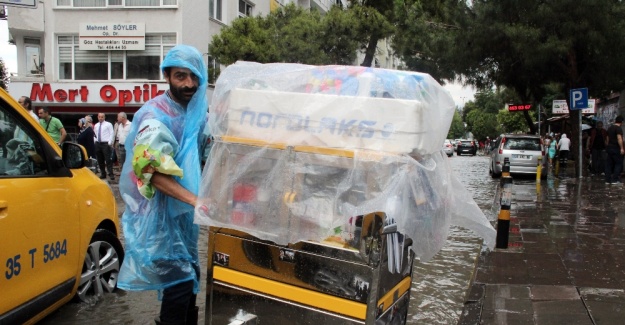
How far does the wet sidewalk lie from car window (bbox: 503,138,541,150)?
770cm

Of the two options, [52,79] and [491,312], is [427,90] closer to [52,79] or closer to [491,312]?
[491,312]

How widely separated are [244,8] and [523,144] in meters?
16.1

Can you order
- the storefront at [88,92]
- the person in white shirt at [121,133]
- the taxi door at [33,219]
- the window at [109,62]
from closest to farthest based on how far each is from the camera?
1. the taxi door at [33,219]
2. the person in white shirt at [121,133]
3. the storefront at [88,92]
4. the window at [109,62]

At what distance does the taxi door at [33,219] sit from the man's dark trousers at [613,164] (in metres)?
13.8

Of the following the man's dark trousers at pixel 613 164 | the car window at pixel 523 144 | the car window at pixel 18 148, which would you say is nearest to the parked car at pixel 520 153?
the car window at pixel 523 144

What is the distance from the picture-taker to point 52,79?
2302 centimetres

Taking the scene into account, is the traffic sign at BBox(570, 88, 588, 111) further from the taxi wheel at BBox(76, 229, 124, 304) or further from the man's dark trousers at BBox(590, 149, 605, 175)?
the taxi wheel at BBox(76, 229, 124, 304)

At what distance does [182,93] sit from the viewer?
108 inches

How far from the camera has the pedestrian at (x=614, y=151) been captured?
540 inches

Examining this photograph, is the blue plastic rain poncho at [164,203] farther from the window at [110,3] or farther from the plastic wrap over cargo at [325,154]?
the window at [110,3]

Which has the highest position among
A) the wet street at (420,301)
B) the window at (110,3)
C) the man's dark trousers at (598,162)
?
the window at (110,3)

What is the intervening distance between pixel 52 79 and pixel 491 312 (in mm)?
22964

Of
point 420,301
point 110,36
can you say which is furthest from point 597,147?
point 110,36

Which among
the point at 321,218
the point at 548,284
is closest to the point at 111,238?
the point at 321,218
